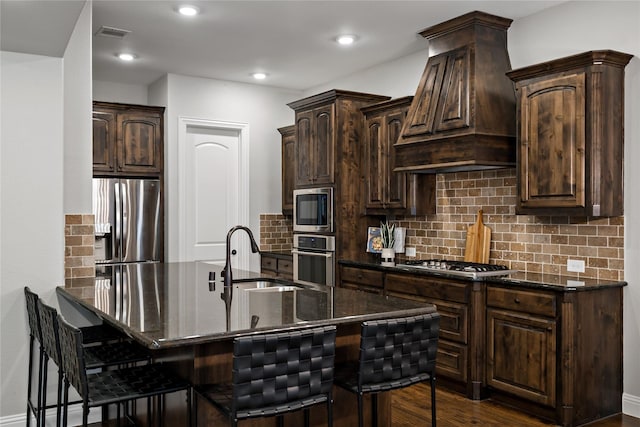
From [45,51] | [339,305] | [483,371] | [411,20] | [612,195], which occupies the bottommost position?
[483,371]

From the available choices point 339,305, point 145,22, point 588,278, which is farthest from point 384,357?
point 145,22

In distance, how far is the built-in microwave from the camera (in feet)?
18.4

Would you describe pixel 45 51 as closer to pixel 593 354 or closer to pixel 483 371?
pixel 483 371

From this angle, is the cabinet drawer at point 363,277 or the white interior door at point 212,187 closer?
the cabinet drawer at point 363,277

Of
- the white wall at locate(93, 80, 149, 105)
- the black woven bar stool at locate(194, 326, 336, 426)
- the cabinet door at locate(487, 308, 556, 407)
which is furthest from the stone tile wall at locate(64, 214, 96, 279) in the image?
the white wall at locate(93, 80, 149, 105)

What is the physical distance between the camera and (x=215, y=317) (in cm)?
244

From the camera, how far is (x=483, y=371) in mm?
4105

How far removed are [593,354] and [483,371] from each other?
2.49 feet

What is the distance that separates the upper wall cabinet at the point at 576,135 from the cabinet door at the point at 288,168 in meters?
3.35

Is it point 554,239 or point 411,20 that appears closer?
point 554,239

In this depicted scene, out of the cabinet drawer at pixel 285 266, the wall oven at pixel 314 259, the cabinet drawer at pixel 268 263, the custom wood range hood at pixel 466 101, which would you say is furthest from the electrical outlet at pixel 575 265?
the cabinet drawer at pixel 268 263

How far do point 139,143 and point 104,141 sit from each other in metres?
0.36

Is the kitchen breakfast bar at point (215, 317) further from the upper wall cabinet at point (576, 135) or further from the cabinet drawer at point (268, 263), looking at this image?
the cabinet drawer at point (268, 263)

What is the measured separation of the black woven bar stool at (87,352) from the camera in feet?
8.73
